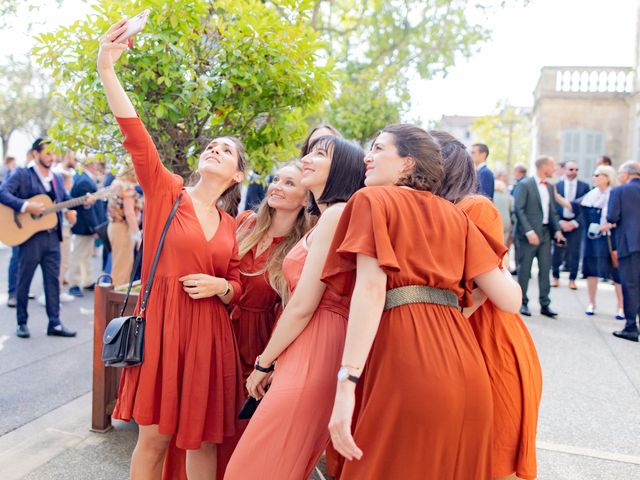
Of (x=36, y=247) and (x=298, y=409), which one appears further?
(x=36, y=247)

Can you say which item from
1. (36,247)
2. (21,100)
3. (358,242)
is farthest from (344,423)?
(21,100)

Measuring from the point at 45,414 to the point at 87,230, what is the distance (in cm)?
512

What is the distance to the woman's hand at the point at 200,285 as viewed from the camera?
8.98 feet

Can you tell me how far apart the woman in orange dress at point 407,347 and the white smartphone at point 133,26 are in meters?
1.30

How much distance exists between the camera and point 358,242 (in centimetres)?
192

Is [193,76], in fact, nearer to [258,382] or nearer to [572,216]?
[258,382]

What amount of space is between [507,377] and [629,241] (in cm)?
545

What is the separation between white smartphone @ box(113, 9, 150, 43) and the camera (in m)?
2.50

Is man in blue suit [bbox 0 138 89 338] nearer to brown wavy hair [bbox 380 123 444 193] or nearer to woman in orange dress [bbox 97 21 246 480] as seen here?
woman in orange dress [bbox 97 21 246 480]

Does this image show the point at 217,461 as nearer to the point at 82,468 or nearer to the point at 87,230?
the point at 82,468

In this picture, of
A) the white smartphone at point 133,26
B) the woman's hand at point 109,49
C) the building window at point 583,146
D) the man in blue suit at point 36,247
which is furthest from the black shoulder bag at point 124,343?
the building window at point 583,146

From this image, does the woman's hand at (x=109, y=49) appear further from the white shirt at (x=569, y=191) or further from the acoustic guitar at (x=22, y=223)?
the white shirt at (x=569, y=191)

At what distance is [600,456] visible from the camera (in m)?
3.88

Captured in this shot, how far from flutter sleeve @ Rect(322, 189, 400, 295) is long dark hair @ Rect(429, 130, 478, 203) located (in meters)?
0.85
